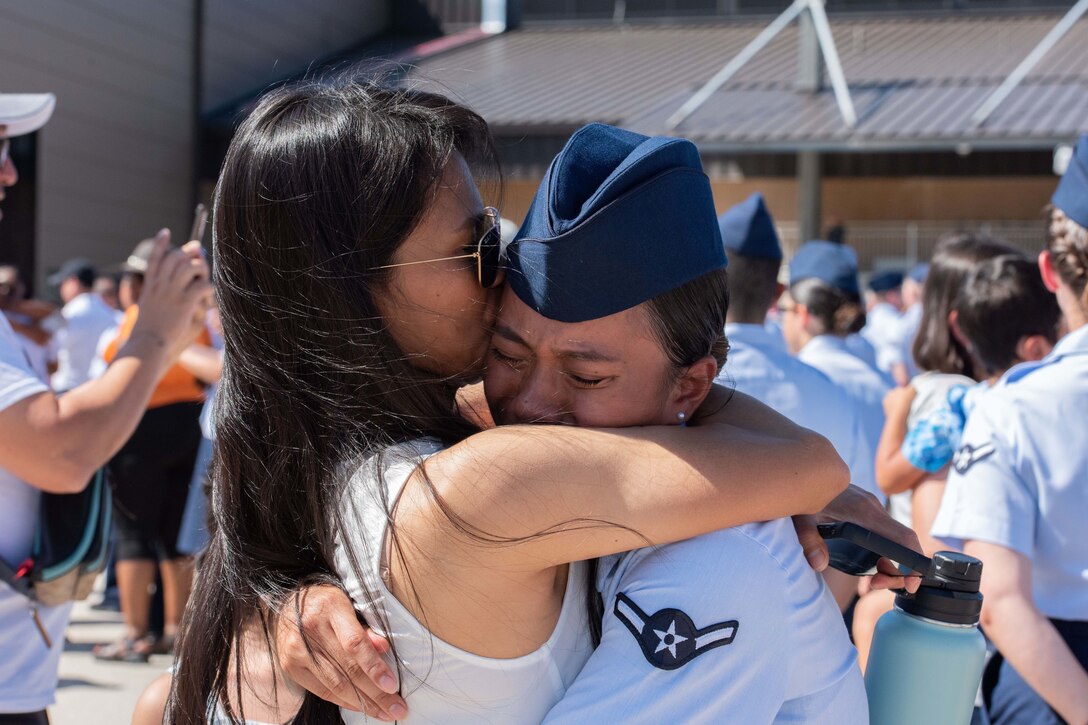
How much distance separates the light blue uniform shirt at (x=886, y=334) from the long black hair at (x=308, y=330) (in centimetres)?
648

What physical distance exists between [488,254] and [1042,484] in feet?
A: 4.48

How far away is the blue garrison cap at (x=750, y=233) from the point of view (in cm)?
386

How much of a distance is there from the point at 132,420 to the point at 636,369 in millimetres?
1325

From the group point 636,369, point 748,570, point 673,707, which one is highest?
point 636,369

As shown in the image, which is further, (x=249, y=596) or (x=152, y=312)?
(x=152, y=312)

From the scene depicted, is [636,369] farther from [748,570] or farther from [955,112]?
[955,112]

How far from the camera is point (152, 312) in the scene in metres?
2.54

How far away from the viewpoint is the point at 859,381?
461cm

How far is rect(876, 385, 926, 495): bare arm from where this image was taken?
345 centimetres

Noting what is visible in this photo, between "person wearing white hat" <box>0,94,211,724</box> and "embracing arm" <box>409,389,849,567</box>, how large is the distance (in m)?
1.20

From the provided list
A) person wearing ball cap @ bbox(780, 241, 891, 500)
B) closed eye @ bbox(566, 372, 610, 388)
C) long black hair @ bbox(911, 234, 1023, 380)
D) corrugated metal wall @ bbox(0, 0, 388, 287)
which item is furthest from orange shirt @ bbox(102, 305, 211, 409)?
corrugated metal wall @ bbox(0, 0, 388, 287)

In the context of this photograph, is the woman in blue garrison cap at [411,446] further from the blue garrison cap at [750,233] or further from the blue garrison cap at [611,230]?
the blue garrison cap at [750,233]

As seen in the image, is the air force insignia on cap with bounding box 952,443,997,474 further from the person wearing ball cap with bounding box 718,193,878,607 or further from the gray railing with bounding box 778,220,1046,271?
the gray railing with bounding box 778,220,1046,271

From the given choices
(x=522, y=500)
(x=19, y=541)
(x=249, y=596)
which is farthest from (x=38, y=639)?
(x=522, y=500)
